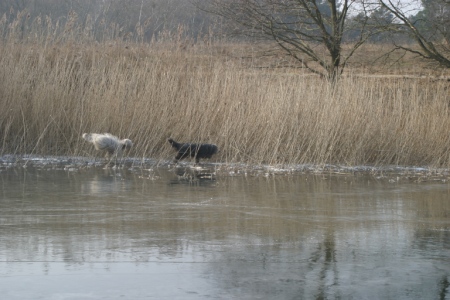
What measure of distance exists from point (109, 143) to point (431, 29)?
8.46 meters

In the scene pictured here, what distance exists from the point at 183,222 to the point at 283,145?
5.21 metres

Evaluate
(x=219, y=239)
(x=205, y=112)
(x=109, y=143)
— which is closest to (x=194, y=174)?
(x=109, y=143)

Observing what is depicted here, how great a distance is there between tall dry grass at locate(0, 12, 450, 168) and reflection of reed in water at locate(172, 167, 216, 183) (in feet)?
2.49

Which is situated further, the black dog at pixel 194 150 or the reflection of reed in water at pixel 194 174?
the black dog at pixel 194 150

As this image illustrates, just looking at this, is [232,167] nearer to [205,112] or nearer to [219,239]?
[205,112]

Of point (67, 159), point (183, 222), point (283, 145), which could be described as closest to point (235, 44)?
point (283, 145)

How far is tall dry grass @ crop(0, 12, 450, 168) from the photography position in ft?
35.5

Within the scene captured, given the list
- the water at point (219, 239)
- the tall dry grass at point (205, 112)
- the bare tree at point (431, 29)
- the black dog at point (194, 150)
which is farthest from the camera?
the bare tree at point (431, 29)

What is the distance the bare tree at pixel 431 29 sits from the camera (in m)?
15.0

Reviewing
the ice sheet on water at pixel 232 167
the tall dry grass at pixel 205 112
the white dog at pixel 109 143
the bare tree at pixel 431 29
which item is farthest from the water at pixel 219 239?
the bare tree at pixel 431 29

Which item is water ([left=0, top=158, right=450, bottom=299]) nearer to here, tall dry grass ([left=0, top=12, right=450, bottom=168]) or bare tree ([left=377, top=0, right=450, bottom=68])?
tall dry grass ([left=0, top=12, right=450, bottom=168])

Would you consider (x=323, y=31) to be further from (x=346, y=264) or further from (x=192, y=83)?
(x=346, y=264)

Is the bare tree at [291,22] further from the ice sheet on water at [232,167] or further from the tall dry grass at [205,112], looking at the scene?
the ice sheet on water at [232,167]

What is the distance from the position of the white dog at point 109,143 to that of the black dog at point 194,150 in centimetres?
71
